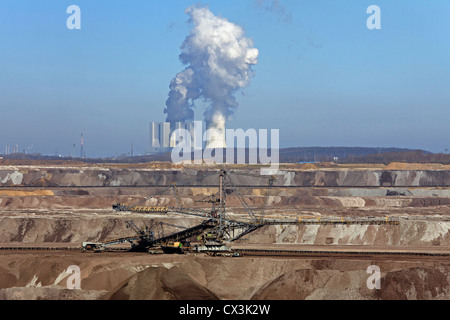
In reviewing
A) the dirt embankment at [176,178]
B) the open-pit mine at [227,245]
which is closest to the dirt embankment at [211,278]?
the open-pit mine at [227,245]

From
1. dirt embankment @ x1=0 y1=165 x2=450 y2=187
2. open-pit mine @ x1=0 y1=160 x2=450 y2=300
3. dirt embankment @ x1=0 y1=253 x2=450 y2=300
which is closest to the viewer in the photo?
dirt embankment @ x1=0 y1=253 x2=450 y2=300

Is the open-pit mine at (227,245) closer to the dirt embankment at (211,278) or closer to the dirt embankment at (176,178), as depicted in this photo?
the dirt embankment at (211,278)

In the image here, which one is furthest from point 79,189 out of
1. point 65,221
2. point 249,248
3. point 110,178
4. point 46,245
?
point 249,248

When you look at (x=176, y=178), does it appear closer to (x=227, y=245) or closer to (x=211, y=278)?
(x=227, y=245)

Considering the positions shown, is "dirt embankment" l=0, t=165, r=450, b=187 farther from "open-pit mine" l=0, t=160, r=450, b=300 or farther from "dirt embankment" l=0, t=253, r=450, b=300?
"dirt embankment" l=0, t=253, r=450, b=300

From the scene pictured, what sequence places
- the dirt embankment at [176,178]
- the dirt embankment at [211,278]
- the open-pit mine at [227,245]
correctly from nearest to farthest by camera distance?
the dirt embankment at [211,278] < the open-pit mine at [227,245] < the dirt embankment at [176,178]

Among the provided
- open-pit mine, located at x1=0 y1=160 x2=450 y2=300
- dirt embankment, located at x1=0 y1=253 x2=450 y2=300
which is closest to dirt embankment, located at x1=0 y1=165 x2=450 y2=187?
open-pit mine, located at x1=0 y1=160 x2=450 y2=300
